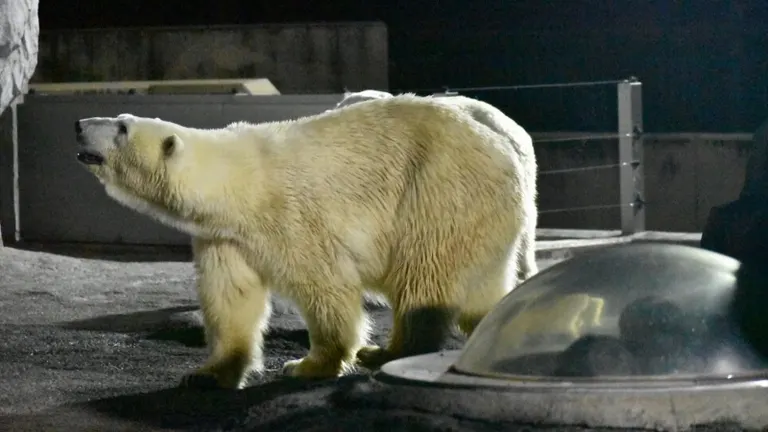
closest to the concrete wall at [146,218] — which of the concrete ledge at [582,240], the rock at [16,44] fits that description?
the concrete ledge at [582,240]

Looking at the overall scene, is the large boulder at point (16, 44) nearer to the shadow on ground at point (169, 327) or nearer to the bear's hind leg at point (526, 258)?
the shadow on ground at point (169, 327)

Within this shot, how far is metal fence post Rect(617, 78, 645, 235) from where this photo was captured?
9844 mm

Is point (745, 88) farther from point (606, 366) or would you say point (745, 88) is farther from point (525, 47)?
point (606, 366)

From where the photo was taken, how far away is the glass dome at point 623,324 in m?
3.34

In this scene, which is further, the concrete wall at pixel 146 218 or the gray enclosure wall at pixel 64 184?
the gray enclosure wall at pixel 64 184

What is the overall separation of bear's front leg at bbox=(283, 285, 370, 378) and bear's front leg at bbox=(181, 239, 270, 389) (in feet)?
0.60

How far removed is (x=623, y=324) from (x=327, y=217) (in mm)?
1422

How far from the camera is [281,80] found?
14609mm

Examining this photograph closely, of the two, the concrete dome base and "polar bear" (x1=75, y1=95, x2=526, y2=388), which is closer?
the concrete dome base

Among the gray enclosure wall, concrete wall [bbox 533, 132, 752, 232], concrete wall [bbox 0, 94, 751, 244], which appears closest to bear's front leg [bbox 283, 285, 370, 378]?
concrete wall [bbox 0, 94, 751, 244]

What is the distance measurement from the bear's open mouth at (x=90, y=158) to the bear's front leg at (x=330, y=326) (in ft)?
2.69

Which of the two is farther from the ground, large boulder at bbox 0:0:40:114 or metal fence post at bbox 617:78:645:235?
large boulder at bbox 0:0:40:114

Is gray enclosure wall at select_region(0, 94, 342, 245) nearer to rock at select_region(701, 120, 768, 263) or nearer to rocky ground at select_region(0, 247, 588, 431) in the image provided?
rocky ground at select_region(0, 247, 588, 431)

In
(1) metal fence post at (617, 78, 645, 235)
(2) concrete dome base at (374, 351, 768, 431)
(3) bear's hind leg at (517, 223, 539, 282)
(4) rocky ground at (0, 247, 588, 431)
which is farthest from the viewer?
(1) metal fence post at (617, 78, 645, 235)
